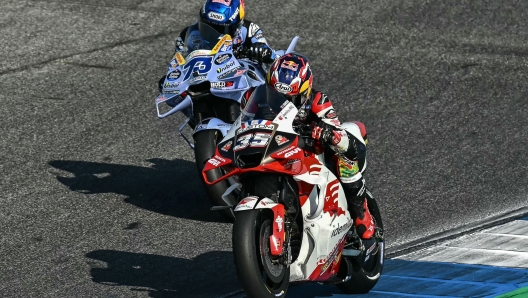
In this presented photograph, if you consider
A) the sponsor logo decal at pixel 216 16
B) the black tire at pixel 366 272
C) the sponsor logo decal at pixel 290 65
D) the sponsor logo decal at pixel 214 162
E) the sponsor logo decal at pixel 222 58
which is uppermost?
the sponsor logo decal at pixel 290 65

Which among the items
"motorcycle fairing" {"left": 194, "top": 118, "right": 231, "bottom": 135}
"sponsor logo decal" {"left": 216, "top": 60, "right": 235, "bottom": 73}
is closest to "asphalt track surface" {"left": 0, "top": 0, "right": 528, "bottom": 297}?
"motorcycle fairing" {"left": 194, "top": 118, "right": 231, "bottom": 135}

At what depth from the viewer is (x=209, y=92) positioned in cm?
897

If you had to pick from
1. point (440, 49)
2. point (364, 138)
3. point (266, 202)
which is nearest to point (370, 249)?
point (364, 138)

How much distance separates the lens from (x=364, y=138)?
276 inches

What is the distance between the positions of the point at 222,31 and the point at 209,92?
816 millimetres

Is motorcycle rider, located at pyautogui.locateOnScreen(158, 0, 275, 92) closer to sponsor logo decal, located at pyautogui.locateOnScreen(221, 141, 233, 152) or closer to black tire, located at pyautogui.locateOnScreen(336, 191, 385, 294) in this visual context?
black tire, located at pyautogui.locateOnScreen(336, 191, 385, 294)

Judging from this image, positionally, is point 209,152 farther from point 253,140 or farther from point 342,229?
point 253,140

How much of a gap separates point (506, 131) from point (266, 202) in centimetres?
610

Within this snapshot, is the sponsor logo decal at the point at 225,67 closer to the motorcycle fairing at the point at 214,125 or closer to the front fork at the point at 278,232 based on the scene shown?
the motorcycle fairing at the point at 214,125

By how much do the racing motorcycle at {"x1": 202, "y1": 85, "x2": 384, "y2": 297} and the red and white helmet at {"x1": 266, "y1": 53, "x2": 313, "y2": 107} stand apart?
9cm

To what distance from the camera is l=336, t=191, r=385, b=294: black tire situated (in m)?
6.86

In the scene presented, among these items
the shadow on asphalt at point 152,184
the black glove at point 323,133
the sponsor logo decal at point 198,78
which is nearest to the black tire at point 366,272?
the black glove at point 323,133

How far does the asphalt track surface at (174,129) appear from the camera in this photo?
316 inches

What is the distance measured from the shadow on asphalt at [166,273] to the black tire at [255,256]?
4.27 ft
